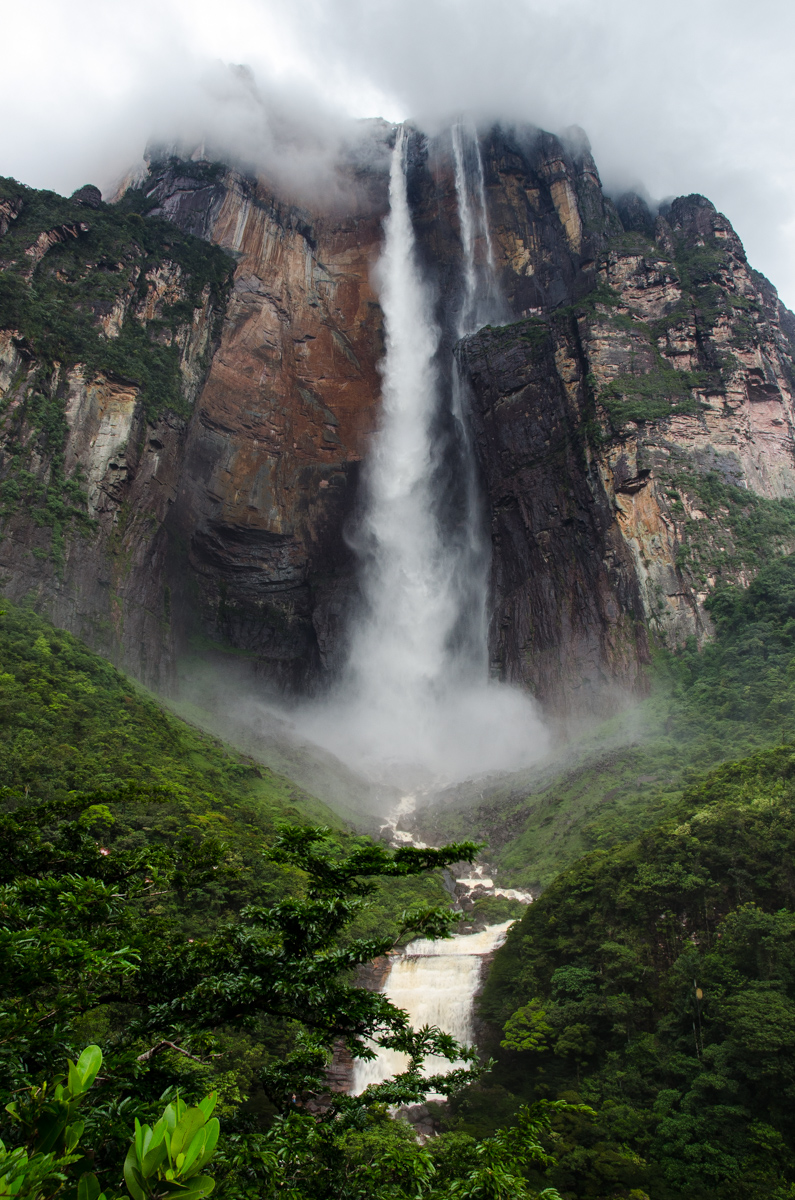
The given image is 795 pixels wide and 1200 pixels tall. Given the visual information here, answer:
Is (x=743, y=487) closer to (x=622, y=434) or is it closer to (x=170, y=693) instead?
(x=622, y=434)

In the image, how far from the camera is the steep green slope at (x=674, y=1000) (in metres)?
10.5

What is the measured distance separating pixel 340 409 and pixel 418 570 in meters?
12.5

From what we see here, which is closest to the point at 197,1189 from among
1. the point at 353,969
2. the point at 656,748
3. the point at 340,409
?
the point at 353,969

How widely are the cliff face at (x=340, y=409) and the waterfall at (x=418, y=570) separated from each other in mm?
1484

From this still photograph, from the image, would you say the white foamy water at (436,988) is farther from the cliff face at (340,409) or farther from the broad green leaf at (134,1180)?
the broad green leaf at (134,1180)

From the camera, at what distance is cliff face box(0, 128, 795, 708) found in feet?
104

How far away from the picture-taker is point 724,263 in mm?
42781

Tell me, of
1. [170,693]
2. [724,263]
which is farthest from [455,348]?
[170,693]

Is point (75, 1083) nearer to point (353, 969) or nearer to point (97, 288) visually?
point (353, 969)

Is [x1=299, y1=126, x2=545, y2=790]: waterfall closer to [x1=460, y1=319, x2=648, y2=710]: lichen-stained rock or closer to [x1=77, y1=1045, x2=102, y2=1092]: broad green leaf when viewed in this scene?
[x1=460, y1=319, x2=648, y2=710]: lichen-stained rock

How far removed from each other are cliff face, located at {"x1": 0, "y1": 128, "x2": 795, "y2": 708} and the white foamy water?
17.0 m

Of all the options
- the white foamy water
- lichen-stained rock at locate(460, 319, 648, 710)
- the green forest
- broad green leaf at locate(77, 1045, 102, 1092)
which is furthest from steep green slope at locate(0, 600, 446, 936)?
lichen-stained rock at locate(460, 319, 648, 710)

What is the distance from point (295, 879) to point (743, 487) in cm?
3137

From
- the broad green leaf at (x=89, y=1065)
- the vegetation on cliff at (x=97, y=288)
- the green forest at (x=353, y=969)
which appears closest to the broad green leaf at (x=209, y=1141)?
the green forest at (x=353, y=969)
